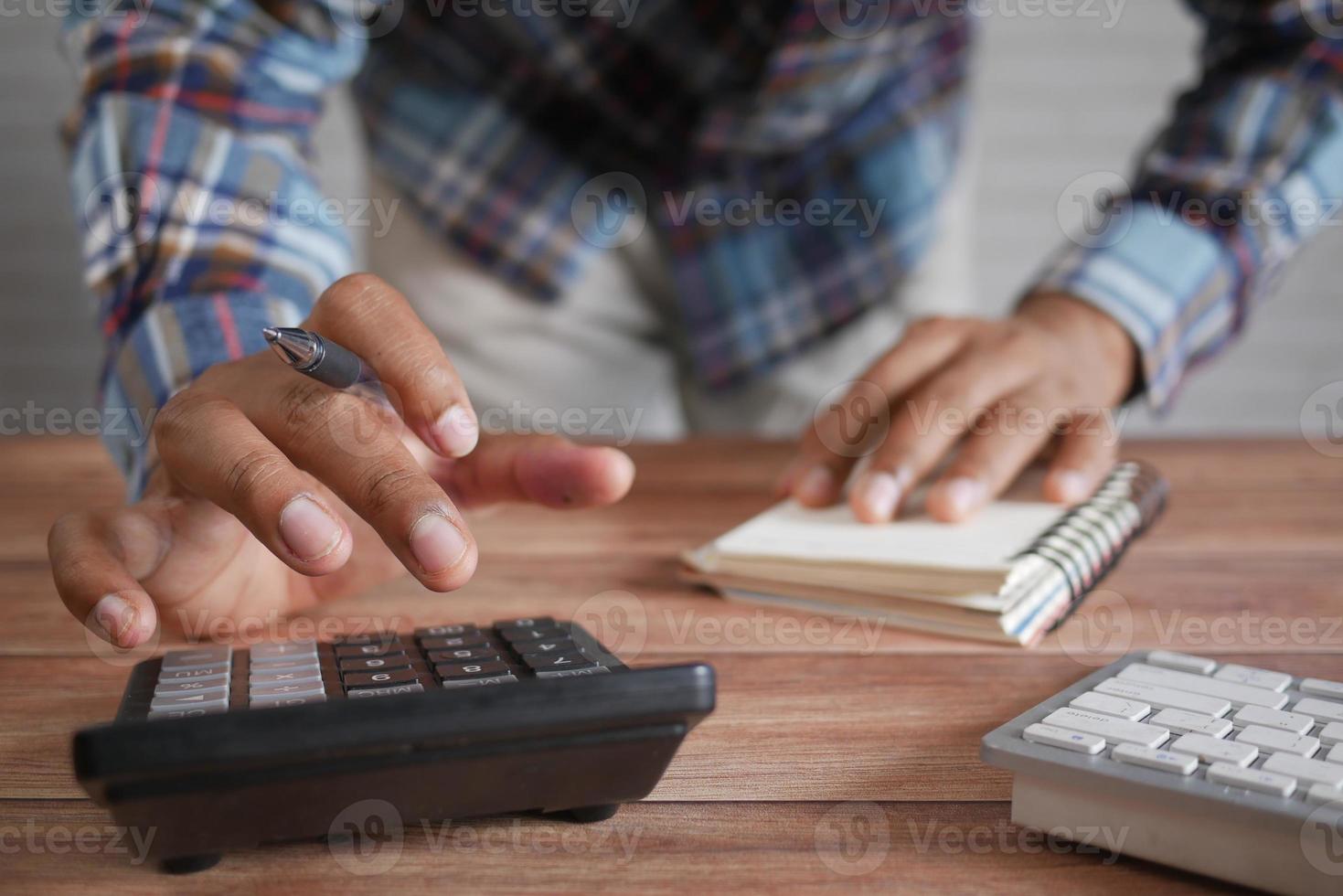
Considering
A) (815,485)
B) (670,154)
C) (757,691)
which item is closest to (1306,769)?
(757,691)

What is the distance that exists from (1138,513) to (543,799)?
544 mm

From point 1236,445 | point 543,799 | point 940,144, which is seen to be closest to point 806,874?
point 543,799

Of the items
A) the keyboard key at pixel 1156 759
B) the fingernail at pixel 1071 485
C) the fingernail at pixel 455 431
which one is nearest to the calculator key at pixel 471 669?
the fingernail at pixel 455 431

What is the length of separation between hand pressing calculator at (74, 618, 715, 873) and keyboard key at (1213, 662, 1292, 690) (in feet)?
0.82

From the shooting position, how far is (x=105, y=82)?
2.66 feet

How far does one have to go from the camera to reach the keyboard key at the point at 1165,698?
42 centimetres

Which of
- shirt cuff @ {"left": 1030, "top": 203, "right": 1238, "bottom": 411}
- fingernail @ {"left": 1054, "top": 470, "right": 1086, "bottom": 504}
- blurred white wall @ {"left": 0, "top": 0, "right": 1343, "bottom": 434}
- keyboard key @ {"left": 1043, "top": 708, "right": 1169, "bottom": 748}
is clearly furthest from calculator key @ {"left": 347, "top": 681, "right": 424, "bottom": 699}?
blurred white wall @ {"left": 0, "top": 0, "right": 1343, "bottom": 434}

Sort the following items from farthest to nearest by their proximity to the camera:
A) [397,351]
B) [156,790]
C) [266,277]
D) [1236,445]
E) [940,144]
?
1. [940,144]
2. [1236,445]
3. [266,277]
4. [397,351]
5. [156,790]

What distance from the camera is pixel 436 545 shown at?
0.46 meters

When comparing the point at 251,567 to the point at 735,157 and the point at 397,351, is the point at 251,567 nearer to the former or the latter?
the point at 397,351

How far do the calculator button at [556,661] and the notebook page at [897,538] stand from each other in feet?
0.82

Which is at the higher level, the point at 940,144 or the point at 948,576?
the point at 940,144

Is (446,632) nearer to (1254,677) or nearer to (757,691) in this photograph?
(757,691)

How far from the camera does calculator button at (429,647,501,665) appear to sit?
45 centimetres
